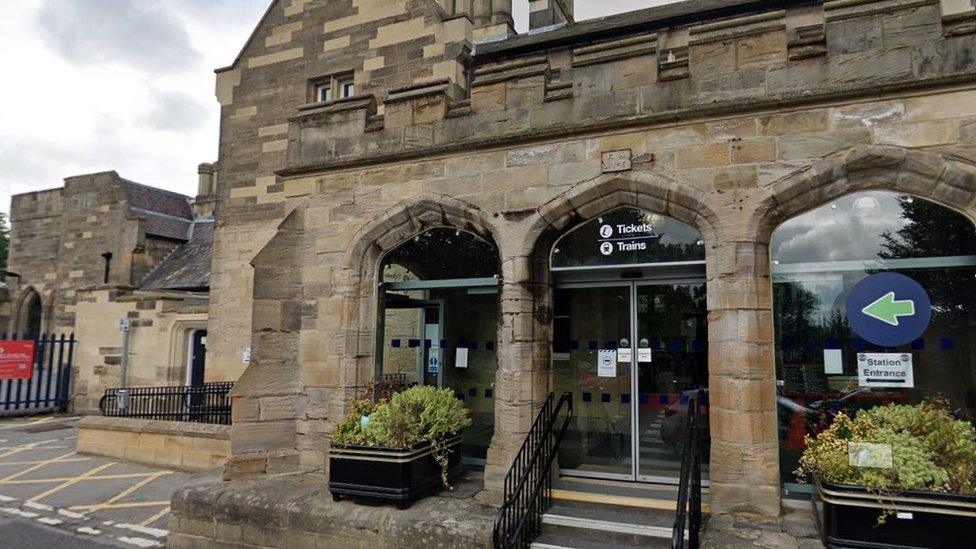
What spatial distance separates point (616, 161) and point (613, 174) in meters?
0.13

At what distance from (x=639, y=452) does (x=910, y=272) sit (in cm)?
307

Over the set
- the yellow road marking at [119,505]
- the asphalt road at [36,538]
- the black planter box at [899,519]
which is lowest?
the asphalt road at [36,538]

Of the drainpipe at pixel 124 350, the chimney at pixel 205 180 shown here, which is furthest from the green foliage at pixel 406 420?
the chimney at pixel 205 180

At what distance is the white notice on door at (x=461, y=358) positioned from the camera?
7422 millimetres

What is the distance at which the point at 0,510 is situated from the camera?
776cm

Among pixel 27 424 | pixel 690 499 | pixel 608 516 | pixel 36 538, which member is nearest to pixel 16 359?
pixel 27 424

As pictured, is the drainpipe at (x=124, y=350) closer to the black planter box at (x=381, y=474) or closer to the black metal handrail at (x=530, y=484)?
the black planter box at (x=381, y=474)

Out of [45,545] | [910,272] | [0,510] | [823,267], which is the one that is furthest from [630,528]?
[0,510]

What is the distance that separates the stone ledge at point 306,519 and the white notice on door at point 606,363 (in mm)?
1969

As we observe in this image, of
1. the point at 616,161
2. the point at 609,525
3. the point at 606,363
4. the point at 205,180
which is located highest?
the point at 205,180

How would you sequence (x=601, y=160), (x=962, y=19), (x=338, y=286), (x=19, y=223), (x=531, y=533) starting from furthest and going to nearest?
(x=19, y=223) < (x=338, y=286) < (x=601, y=160) < (x=531, y=533) < (x=962, y=19)

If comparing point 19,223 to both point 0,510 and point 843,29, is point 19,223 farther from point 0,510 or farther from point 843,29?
point 843,29

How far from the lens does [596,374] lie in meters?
6.59

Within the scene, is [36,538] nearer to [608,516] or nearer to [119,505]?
[119,505]
